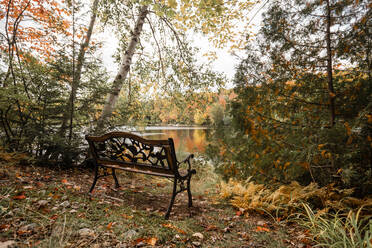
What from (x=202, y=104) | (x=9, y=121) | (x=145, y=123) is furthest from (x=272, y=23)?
(x=9, y=121)

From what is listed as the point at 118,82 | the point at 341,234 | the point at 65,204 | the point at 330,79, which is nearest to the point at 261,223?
the point at 341,234

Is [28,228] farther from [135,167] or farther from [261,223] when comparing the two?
[261,223]

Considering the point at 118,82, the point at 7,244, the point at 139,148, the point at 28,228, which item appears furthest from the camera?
the point at 118,82

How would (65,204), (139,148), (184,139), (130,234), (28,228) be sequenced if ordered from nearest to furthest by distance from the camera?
(28,228)
(130,234)
(65,204)
(139,148)
(184,139)

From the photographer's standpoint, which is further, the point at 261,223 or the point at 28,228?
the point at 261,223

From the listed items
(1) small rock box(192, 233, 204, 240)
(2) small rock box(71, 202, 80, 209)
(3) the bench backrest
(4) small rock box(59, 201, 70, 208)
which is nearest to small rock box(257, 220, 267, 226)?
(1) small rock box(192, 233, 204, 240)

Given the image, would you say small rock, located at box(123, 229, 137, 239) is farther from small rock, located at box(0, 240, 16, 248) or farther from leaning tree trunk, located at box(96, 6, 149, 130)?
leaning tree trunk, located at box(96, 6, 149, 130)

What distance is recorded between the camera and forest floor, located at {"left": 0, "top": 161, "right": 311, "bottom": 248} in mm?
1499

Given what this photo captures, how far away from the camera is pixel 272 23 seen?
113 inches

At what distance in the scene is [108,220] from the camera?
189 centimetres

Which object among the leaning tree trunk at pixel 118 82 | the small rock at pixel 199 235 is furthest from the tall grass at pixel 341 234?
the leaning tree trunk at pixel 118 82

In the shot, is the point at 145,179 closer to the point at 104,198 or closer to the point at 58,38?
the point at 104,198

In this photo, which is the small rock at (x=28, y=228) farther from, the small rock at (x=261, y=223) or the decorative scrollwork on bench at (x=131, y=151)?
the small rock at (x=261, y=223)

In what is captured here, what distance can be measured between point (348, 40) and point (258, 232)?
8.77 feet
